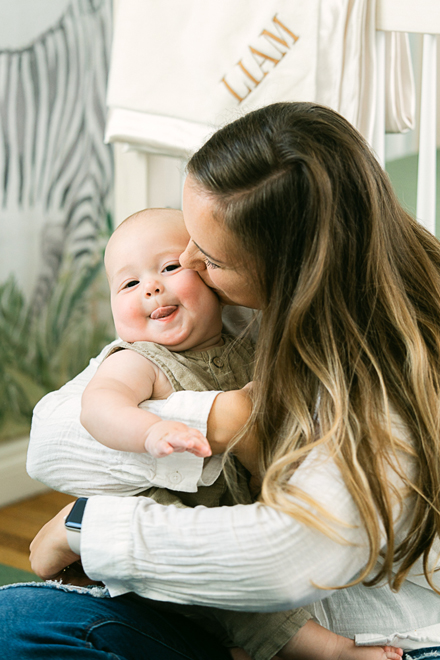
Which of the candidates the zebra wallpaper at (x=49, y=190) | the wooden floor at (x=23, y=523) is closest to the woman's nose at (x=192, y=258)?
the wooden floor at (x=23, y=523)

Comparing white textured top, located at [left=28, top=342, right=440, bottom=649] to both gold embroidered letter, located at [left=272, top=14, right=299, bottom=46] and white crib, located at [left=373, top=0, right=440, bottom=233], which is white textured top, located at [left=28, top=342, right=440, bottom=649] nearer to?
white crib, located at [left=373, top=0, right=440, bottom=233]

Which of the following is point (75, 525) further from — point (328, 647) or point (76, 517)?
point (328, 647)

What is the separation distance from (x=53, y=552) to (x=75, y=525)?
0.10m

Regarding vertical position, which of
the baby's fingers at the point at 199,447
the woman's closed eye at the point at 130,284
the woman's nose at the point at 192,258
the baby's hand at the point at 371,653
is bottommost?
the baby's hand at the point at 371,653

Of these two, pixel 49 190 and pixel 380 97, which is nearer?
pixel 380 97

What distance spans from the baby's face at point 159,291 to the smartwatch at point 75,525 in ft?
0.85

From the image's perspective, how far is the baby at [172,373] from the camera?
2.24 feet

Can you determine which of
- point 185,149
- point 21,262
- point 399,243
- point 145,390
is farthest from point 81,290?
point 399,243

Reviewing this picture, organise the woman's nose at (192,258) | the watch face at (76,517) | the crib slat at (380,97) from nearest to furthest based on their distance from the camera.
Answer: the watch face at (76,517), the woman's nose at (192,258), the crib slat at (380,97)

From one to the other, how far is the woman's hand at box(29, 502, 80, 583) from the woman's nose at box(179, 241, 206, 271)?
0.33 metres

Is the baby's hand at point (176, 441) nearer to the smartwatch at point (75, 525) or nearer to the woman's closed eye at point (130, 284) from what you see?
the smartwatch at point (75, 525)

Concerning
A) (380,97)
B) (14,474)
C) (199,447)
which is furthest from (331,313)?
(14,474)

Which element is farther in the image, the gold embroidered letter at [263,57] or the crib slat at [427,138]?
the gold embroidered letter at [263,57]

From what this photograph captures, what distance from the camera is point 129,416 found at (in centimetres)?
67
